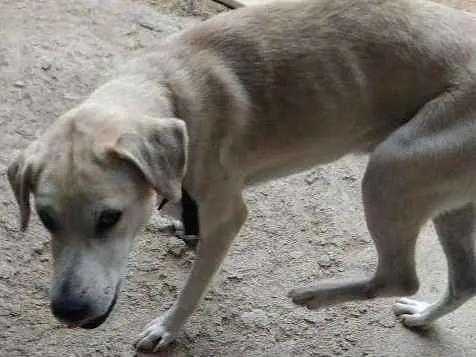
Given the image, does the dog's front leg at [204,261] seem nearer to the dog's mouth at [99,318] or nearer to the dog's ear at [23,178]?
the dog's mouth at [99,318]

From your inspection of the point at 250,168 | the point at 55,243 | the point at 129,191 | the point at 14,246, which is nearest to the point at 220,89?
the point at 250,168

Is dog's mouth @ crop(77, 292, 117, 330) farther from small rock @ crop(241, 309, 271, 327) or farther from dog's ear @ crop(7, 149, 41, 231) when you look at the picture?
small rock @ crop(241, 309, 271, 327)

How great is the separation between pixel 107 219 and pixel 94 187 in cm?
11

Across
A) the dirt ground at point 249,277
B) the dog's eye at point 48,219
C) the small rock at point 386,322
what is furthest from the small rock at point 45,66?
the small rock at point 386,322

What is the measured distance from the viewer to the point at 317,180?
12.1 feet

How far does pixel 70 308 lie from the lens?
8.03 feet

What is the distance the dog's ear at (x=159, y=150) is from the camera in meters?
2.34

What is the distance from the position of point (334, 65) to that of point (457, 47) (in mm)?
383

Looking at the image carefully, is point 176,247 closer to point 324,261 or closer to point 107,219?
point 324,261

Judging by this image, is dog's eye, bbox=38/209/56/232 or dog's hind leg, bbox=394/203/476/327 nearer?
dog's eye, bbox=38/209/56/232

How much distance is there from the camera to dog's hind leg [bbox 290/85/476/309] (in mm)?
2562

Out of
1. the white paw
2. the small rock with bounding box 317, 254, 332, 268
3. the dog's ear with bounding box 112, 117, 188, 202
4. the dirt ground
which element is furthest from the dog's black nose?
the white paw

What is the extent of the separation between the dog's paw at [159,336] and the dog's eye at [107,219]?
2.35 feet

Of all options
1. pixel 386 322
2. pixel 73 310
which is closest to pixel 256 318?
pixel 386 322
